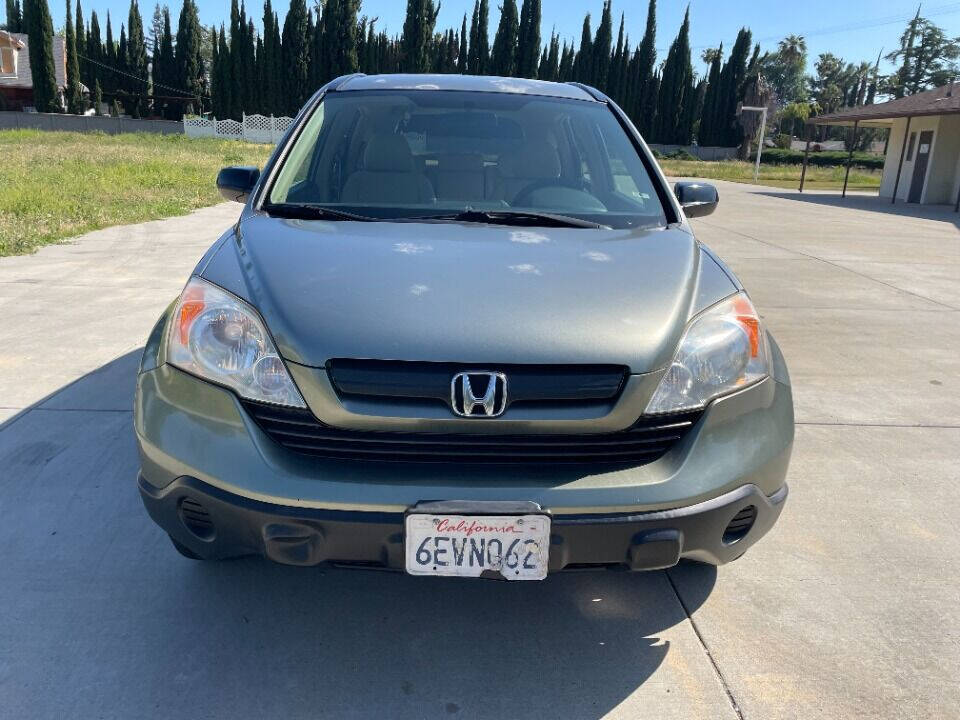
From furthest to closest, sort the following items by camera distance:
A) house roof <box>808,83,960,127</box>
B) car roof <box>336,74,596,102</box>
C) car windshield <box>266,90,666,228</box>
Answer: house roof <box>808,83,960,127</box> → car roof <box>336,74,596,102</box> → car windshield <box>266,90,666,228</box>

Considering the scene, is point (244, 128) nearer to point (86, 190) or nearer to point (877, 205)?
point (86, 190)

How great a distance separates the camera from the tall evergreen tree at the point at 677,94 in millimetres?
50188

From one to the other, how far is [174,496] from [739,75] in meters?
55.6

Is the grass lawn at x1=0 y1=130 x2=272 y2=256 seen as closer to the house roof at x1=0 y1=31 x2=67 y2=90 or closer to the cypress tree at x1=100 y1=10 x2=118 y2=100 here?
the house roof at x1=0 y1=31 x2=67 y2=90

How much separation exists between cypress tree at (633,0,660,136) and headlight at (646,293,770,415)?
170 ft

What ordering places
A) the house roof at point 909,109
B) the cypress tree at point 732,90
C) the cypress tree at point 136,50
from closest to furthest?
the house roof at point 909,109
the cypress tree at point 732,90
the cypress tree at point 136,50

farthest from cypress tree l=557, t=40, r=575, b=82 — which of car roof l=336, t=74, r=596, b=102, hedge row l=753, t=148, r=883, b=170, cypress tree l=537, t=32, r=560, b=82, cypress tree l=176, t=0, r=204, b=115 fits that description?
car roof l=336, t=74, r=596, b=102

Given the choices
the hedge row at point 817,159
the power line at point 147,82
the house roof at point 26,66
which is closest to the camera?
the house roof at point 26,66

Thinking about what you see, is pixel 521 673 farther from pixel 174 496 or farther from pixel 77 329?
pixel 77 329

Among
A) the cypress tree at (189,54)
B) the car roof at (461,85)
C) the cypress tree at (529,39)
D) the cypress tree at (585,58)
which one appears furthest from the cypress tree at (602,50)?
the car roof at (461,85)

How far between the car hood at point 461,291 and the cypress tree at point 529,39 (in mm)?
49741

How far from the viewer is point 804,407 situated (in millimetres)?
4258

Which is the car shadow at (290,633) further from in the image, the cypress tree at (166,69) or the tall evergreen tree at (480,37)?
the cypress tree at (166,69)

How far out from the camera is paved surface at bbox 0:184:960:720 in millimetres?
2000
